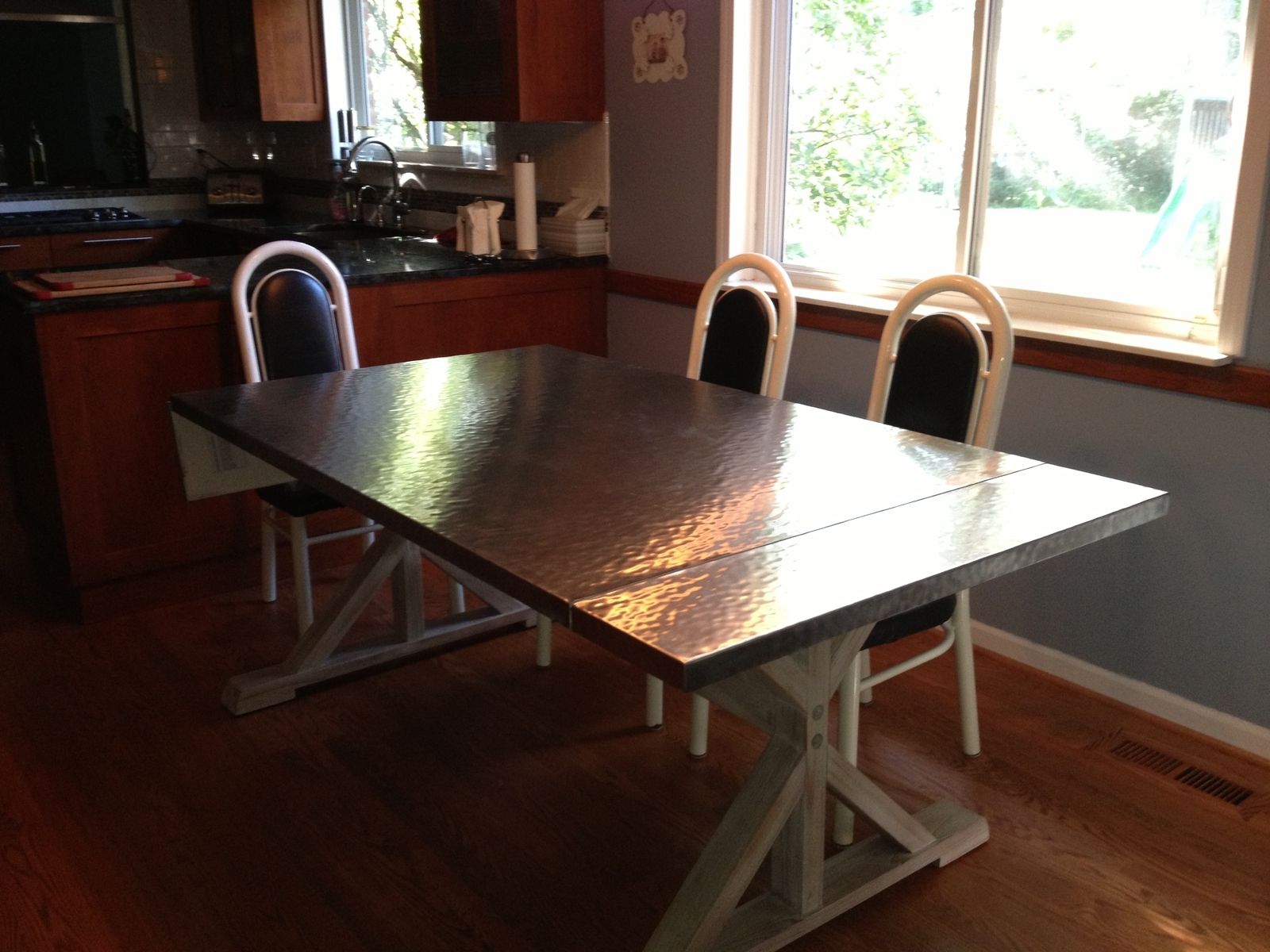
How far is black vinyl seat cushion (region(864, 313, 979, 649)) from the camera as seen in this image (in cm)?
214

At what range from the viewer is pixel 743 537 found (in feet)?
4.97

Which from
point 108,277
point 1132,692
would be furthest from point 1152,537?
point 108,277

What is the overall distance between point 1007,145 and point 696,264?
1.04 m

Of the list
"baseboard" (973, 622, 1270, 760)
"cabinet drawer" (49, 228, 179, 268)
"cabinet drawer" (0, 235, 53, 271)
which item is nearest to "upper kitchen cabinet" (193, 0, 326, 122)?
"cabinet drawer" (49, 228, 179, 268)

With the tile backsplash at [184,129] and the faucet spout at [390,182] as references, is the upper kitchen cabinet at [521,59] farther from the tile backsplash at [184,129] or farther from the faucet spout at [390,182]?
the tile backsplash at [184,129]

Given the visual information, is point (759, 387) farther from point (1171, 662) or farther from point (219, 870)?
point (219, 870)

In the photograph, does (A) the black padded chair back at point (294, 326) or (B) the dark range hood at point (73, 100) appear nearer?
(A) the black padded chair back at point (294, 326)

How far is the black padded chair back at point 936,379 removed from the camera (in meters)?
2.14

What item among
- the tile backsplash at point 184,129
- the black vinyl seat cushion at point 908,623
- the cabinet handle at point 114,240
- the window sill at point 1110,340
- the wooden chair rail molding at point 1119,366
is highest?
the tile backsplash at point 184,129

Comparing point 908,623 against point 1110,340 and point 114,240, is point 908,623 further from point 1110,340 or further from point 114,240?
point 114,240

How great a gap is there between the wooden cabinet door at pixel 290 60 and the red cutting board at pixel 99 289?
6.62 feet

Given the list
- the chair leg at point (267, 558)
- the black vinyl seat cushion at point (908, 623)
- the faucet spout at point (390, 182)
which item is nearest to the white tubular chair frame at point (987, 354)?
the black vinyl seat cushion at point (908, 623)

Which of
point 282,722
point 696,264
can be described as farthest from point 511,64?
point 282,722

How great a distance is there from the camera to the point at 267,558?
3156 mm
